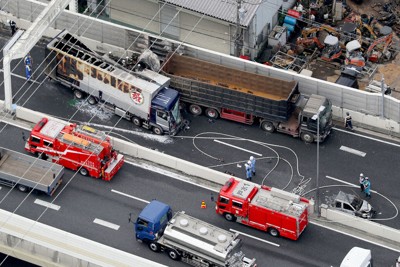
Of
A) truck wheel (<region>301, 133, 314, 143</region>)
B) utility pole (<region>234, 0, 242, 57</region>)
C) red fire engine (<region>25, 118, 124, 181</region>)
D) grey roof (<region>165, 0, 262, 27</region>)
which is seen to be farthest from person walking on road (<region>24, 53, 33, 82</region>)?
truck wheel (<region>301, 133, 314, 143</region>)

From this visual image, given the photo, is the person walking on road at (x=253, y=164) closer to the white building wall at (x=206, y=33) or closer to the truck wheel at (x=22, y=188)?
the white building wall at (x=206, y=33)

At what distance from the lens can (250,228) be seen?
93.1 meters

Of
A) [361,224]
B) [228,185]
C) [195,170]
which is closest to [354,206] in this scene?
[361,224]

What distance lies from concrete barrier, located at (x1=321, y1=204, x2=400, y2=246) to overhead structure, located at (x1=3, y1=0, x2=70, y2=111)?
24.7 meters

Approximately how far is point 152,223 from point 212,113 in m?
15.3

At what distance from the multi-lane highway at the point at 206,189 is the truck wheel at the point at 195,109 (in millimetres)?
646

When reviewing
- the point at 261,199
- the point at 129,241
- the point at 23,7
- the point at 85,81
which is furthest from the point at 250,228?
the point at 23,7

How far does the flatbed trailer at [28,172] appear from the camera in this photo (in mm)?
94125

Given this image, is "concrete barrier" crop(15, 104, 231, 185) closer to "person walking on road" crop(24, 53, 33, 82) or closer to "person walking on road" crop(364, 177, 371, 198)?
"person walking on road" crop(364, 177, 371, 198)

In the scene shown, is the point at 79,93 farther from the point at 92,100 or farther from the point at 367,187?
the point at 367,187

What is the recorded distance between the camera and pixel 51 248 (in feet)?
287

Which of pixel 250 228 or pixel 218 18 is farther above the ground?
pixel 218 18

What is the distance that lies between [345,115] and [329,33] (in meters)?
10.9

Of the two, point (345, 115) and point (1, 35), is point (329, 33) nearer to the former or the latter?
point (345, 115)
